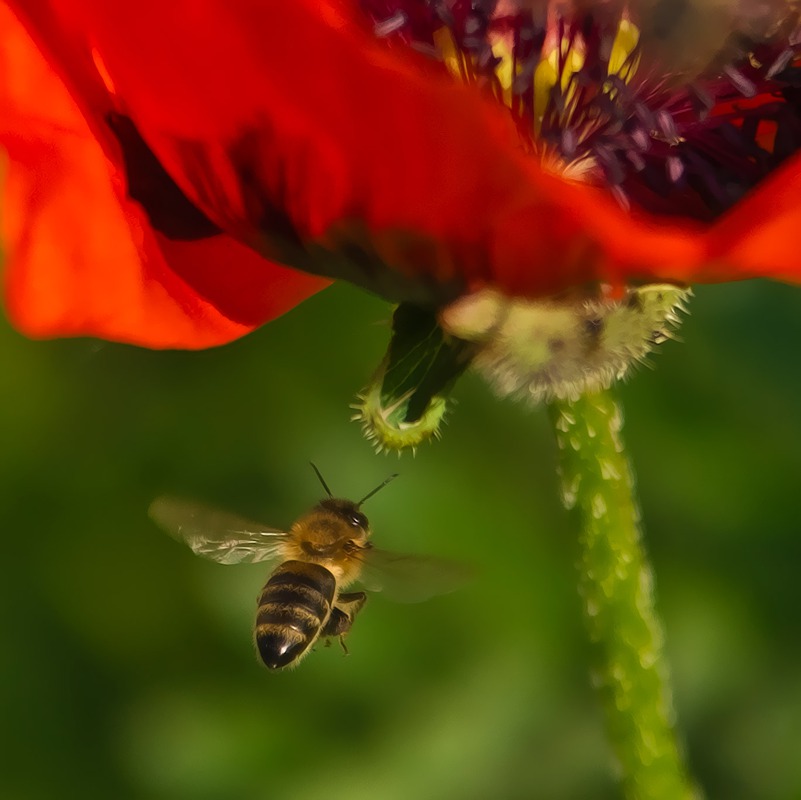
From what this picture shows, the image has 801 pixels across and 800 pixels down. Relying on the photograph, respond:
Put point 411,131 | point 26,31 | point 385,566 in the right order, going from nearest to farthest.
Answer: point 411,131, point 26,31, point 385,566

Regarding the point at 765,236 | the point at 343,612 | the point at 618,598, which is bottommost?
the point at 343,612

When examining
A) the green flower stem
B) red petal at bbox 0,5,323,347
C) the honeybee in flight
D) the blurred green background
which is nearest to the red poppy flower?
red petal at bbox 0,5,323,347

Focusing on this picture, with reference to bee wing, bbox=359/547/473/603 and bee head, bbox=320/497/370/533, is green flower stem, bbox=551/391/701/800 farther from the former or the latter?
bee head, bbox=320/497/370/533

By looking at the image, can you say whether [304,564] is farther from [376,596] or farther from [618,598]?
[376,596]

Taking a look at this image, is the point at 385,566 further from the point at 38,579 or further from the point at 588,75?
the point at 38,579

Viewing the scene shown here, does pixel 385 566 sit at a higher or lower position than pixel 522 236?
lower

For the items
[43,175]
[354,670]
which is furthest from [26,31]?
[354,670]

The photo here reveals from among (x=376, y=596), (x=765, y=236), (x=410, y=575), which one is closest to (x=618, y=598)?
(x=410, y=575)

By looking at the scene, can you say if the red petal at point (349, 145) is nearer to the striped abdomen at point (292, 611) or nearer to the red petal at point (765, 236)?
the red petal at point (765, 236)
